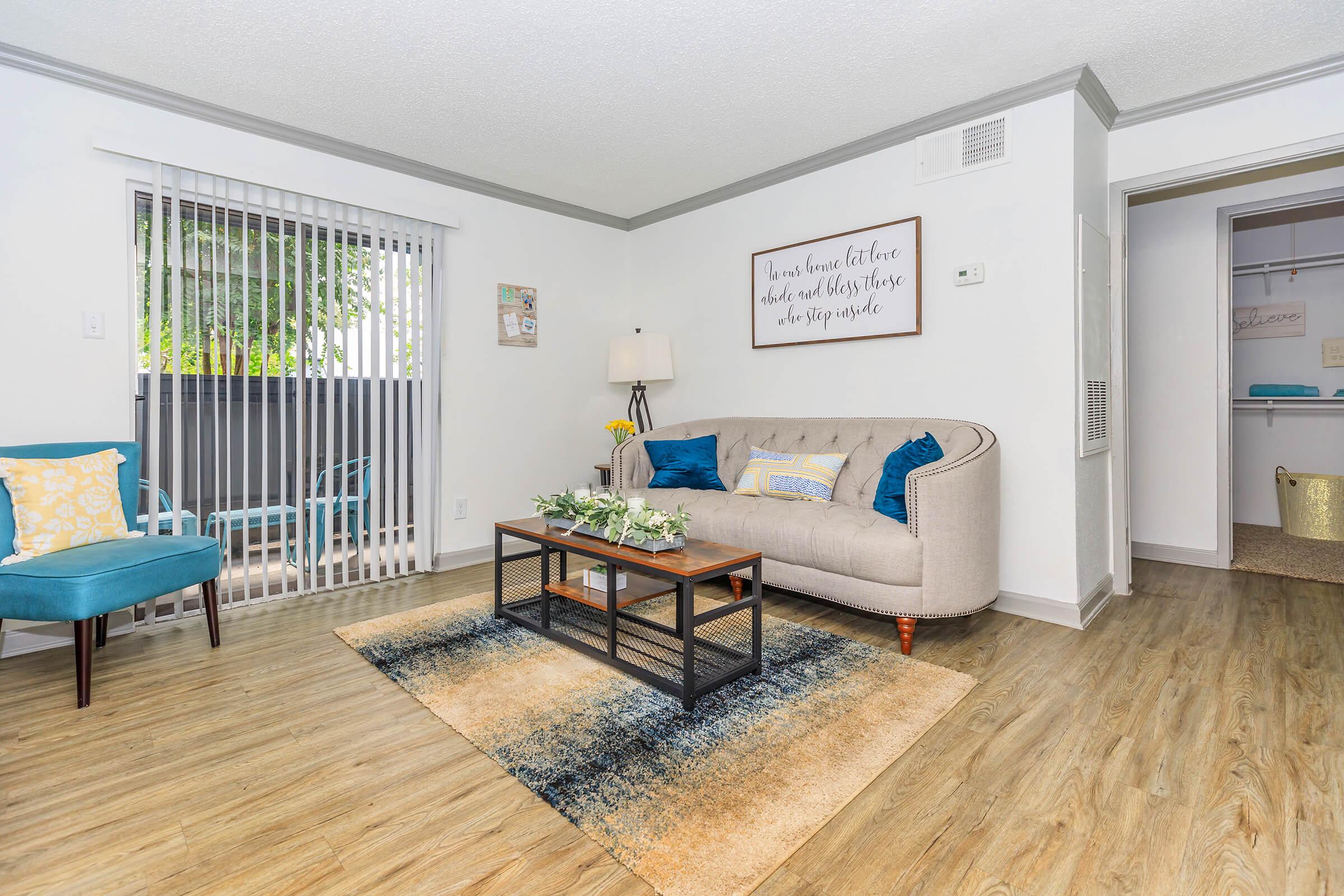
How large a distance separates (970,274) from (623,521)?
225cm

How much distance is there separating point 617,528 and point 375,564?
2.07 meters

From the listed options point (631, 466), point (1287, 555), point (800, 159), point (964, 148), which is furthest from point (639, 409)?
point (1287, 555)

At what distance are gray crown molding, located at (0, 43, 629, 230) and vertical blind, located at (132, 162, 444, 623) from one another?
11.7 inches

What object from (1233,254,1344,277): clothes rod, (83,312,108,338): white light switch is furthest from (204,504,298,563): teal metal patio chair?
(1233,254,1344,277): clothes rod

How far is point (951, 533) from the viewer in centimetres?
272

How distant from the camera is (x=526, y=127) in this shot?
3.49 metres

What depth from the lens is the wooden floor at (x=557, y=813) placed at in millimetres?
1425

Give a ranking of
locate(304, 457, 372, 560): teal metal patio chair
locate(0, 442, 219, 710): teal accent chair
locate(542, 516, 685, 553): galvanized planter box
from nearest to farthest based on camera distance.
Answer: locate(0, 442, 219, 710): teal accent chair → locate(542, 516, 685, 553): galvanized planter box → locate(304, 457, 372, 560): teal metal patio chair

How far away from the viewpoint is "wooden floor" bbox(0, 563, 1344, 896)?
1425 mm

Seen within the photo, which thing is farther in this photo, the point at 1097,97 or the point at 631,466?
the point at 631,466

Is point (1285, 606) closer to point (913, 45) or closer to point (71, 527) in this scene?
point (913, 45)

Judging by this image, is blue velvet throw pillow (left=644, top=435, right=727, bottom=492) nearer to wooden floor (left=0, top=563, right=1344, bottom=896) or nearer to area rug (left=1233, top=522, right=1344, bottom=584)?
wooden floor (left=0, top=563, right=1344, bottom=896)

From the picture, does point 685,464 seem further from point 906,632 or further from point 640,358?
point 906,632

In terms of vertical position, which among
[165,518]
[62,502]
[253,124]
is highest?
[253,124]
